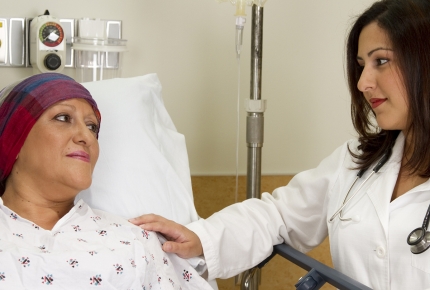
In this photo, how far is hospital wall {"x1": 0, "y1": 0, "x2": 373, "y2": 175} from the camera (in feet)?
7.69

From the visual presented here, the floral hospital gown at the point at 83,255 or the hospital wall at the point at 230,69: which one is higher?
the hospital wall at the point at 230,69

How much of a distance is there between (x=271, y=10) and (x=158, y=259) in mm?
1378

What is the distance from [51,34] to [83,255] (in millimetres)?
1008

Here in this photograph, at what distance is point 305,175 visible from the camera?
1.88 meters

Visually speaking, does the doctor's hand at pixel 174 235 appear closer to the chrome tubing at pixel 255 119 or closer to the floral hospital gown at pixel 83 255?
the floral hospital gown at pixel 83 255

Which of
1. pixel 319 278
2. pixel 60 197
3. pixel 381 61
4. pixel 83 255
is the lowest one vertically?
pixel 319 278

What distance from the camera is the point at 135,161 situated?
1.79 metres

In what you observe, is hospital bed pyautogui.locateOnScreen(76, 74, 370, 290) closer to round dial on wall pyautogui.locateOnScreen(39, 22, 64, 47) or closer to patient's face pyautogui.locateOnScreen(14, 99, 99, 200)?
patient's face pyautogui.locateOnScreen(14, 99, 99, 200)

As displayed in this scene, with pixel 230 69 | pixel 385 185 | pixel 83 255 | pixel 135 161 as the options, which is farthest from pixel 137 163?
pixel 230 69

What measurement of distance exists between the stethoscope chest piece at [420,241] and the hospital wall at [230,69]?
1.17m

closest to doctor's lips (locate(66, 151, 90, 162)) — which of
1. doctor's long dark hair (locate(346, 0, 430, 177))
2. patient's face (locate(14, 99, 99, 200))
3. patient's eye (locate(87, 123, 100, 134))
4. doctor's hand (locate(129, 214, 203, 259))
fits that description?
patient's face (locate(14, 99, 99, 200))

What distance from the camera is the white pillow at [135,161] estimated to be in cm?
174

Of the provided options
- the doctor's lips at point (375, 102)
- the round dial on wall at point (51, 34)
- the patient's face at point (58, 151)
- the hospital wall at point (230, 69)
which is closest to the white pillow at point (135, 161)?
the patient's face at point (58, 151)

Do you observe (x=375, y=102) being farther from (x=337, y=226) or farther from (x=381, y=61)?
(x=337, y=226)
